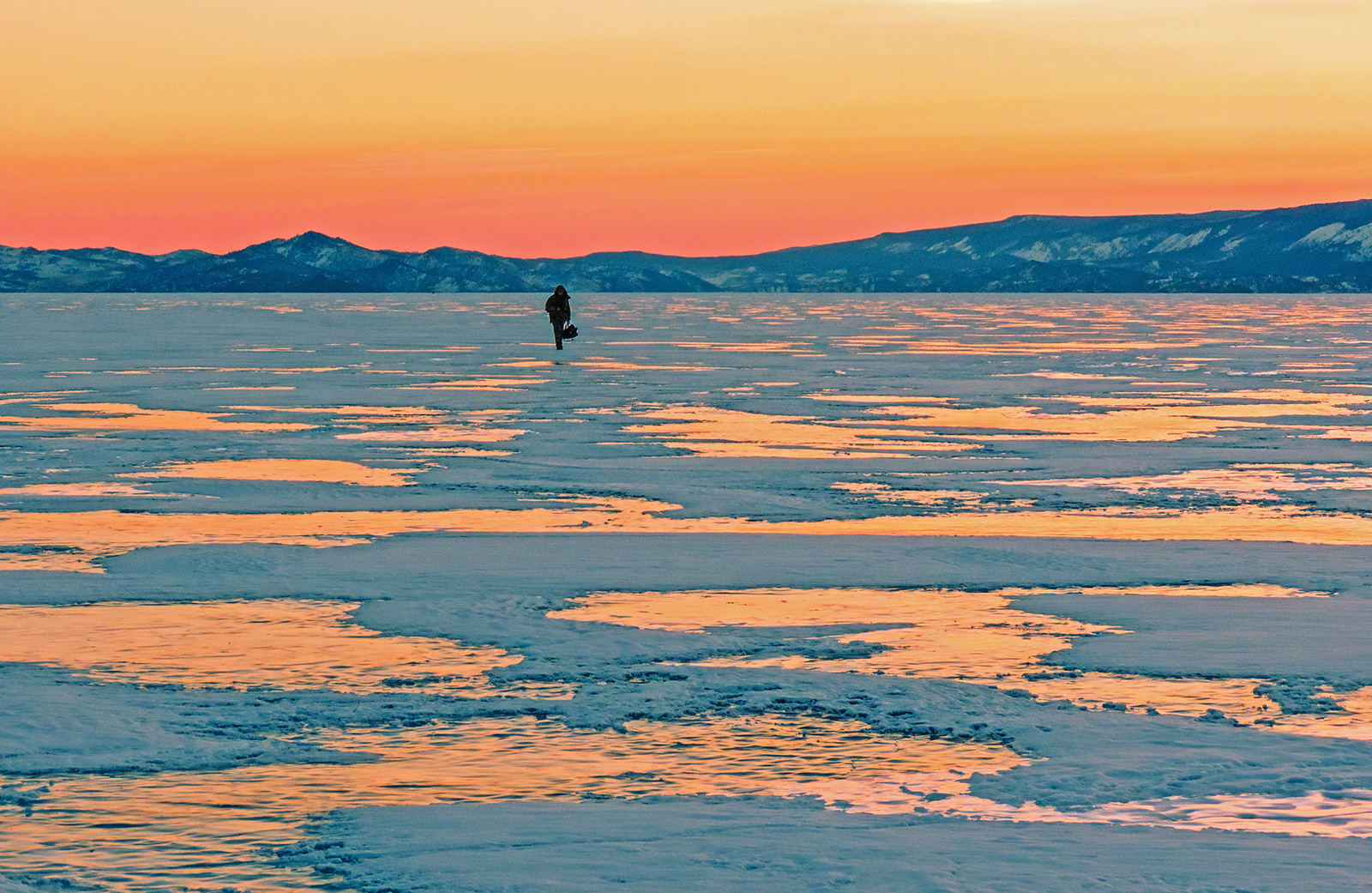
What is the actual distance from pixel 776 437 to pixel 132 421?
7886 mm

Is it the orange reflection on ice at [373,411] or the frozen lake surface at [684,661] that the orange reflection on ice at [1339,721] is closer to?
the frozen lake surface at [684,661]

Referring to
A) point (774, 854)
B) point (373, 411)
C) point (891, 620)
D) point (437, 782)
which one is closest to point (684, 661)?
point (891, 620)

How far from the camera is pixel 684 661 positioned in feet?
22.8

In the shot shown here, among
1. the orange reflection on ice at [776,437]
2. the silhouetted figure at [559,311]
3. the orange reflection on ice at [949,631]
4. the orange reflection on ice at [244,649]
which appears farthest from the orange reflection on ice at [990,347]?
the orange reflection on ice at [244,649]

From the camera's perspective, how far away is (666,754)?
18.2ft

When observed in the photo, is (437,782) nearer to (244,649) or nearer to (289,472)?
(244,649)

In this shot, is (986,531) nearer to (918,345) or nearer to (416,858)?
(416,858)

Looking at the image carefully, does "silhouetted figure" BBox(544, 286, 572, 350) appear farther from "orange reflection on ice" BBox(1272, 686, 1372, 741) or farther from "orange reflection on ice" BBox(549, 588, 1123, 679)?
"orange reflection on ice" BBox(1272, 686, 1372, 741)

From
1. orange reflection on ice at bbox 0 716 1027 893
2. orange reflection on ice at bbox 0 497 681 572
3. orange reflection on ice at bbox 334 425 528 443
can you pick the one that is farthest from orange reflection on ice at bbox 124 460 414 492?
orange reflection on ice at bbox 0 716 1027 893

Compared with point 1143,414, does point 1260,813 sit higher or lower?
lower

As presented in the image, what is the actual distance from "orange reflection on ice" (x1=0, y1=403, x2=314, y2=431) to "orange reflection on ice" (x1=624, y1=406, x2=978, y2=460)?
4446mm

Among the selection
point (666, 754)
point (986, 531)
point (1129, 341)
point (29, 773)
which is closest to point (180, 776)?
point (29, 773)

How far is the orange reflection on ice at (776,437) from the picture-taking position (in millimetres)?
15609

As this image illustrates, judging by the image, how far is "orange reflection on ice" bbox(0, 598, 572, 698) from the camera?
6.53 meters
